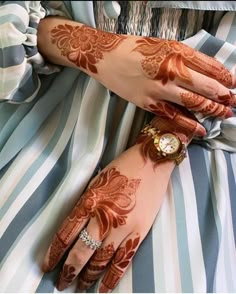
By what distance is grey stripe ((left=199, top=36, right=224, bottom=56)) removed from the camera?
69cm

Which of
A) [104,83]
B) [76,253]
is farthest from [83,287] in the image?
[104,83]

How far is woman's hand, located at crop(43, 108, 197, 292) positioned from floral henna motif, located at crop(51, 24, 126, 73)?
0.55 ft

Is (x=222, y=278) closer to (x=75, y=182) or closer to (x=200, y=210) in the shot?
(x=200, y=210)

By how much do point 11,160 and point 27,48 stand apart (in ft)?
0.53

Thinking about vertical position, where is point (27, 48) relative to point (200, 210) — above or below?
above

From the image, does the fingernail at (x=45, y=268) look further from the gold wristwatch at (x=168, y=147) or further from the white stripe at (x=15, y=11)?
the white stripe at (x=15, y=11)

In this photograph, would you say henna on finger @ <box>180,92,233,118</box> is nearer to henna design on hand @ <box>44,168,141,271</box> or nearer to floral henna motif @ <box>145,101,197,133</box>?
floral henna motif @ <box>145,101,197,133</box>

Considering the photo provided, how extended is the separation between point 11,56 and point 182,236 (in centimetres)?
33

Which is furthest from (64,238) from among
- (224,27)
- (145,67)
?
(224,27)

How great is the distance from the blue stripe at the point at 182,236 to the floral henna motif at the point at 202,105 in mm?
100

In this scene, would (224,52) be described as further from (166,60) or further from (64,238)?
(64,238)

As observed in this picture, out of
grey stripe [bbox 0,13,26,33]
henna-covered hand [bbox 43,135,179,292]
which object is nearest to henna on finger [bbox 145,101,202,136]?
henna-covered hand [bbox 43,135,179,292]

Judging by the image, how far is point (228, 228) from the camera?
2.11ft

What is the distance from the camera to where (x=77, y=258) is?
0.59m
